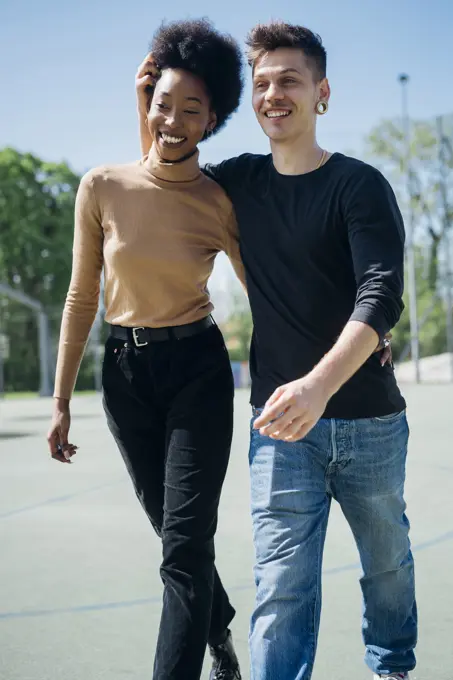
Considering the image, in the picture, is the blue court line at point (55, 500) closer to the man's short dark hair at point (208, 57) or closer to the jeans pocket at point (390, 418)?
the man's short dark hair at point (208, 57)

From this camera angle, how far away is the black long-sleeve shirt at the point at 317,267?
252 centimetres

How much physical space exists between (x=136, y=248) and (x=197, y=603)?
1.02 metres

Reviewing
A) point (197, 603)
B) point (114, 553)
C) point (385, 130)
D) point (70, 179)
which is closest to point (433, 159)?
point (385, 130)

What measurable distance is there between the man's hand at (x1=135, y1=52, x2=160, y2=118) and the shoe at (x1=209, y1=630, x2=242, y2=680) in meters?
1.73

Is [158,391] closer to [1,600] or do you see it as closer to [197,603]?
[197,603]

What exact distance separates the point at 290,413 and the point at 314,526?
65cm

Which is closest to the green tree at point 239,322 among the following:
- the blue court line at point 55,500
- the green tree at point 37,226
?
the green tree at point 37,226

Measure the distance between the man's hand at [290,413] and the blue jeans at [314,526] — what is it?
56cm

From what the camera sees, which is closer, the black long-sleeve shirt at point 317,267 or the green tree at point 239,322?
the black long-sleeve shirt at point 317,267

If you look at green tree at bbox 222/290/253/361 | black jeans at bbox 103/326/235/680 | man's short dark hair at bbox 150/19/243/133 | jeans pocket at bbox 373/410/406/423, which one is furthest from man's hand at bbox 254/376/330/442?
green tree at bbox 222/290/253/361

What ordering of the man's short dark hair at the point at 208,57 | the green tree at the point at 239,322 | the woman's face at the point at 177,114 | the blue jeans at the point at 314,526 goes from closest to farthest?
the blue jeans at the point at 314,526, the woman's face at the point at 177,114, the man's short dark hair at the point at 208,57, the green tree at the point at 239,322

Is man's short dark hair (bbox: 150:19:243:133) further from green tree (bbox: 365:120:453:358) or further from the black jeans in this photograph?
green tree (bbox: 365:120:453:358)

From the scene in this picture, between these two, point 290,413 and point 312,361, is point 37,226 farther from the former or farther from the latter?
point 290,413

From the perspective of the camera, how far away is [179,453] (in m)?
2.83
